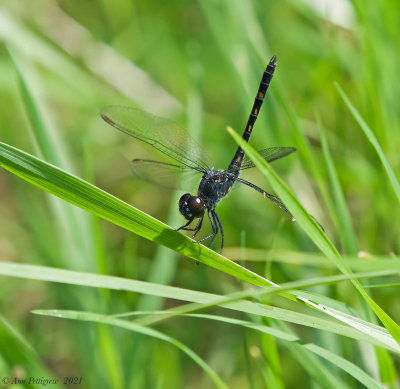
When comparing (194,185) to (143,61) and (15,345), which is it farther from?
(143,61)

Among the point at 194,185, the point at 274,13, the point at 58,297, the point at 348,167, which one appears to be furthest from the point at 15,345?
the point at 274,13

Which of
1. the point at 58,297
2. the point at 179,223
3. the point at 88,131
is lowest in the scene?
the point at 58,297

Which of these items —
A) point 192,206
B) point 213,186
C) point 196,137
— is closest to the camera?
point 192,206

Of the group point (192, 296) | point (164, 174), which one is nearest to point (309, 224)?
point (192, 296)

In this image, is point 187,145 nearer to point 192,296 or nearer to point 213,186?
point 213,186

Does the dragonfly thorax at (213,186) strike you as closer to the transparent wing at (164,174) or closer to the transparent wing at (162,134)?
the transparent wing at (162,134)

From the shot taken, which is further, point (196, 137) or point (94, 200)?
point (196, 137)

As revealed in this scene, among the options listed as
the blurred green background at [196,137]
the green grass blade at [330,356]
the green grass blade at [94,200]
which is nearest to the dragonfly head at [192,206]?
the blurred green background at [196,137]
